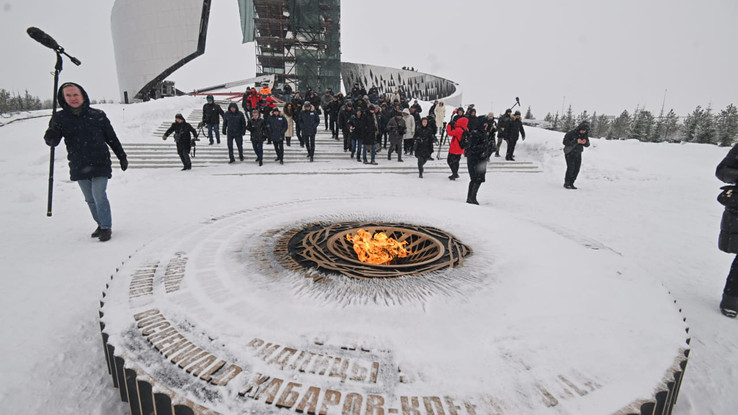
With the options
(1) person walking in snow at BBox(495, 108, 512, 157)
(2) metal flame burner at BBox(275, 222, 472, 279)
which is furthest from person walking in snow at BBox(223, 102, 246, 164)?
(1) person walking in snow at BBox(495, 108, 512, 157)

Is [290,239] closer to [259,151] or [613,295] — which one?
[613,295]

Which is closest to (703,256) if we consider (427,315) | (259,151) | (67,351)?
(427,315)

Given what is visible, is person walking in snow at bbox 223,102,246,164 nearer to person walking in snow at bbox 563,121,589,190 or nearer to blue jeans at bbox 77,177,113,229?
blue jeans at bbox 77,177,113,229

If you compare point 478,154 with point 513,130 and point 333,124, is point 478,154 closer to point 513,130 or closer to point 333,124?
point 513,130

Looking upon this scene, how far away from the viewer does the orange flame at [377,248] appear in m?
3.25

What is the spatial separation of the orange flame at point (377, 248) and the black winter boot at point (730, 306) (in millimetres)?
2883

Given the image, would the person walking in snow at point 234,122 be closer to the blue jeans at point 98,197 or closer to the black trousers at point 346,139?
the black trousers at point 346,139

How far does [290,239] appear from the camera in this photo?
3.46 metres

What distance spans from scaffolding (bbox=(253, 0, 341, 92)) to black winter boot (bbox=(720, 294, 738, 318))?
30896mm

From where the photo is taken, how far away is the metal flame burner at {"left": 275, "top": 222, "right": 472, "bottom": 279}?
9.10 feet

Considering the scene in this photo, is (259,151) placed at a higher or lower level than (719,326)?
higher

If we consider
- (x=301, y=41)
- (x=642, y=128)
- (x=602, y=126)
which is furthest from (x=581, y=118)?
(x=301, y=41)

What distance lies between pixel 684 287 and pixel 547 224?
1.46m

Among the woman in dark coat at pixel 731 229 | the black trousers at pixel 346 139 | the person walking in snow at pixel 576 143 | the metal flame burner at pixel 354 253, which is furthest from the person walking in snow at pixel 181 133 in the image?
the woman in dark coat at pixel 731 229
